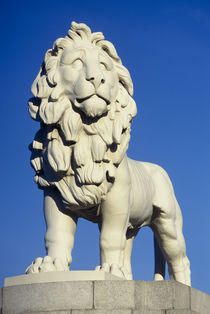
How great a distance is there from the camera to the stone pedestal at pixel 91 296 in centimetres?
738

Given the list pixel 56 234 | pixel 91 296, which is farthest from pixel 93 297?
pixel 56 234

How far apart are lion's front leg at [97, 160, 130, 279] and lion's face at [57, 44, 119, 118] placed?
0.91m

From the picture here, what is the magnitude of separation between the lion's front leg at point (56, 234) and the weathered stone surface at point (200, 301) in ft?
4.70

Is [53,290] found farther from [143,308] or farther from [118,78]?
[118,78]

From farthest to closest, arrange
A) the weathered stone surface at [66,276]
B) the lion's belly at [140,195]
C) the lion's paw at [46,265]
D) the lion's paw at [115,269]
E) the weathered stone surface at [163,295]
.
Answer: the lion's belly at [140,195]
the lion's paw at [115,269]
the lion's paw at [46,265]
the weathered stone surface at [163,295]
the weathered stone surface at [66,276]

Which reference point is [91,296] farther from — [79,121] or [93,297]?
[79,121]

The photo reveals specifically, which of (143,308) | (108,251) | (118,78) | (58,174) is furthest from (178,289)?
(118,78)

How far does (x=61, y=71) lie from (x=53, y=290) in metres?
2.44

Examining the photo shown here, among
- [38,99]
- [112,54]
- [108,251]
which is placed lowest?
[108,251]

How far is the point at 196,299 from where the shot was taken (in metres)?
8.16

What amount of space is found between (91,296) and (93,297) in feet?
0.07

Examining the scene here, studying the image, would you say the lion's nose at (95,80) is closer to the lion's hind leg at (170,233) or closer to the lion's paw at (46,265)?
the lion's paw at (46,265)

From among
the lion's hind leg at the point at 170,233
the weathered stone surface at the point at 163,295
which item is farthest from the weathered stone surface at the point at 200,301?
the lion's hind leg at the point at 170,233

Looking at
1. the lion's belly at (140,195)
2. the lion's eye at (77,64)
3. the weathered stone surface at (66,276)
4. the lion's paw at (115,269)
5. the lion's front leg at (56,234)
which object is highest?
the lion's eye at (77,64)
